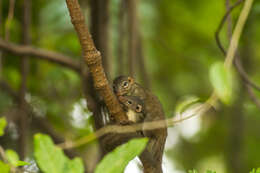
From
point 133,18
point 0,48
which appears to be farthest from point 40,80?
point 133,18

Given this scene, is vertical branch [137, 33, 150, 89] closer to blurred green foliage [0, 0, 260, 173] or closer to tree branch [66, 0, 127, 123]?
blurred green foliage [0, 0, 260, 173]

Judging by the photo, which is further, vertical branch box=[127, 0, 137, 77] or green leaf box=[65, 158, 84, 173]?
vertical branch box=[127, 0, 137, 77]

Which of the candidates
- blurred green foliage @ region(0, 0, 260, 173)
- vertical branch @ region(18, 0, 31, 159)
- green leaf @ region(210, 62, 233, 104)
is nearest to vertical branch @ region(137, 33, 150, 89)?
blurred green foliage @ region(0, 0, 260, 173)

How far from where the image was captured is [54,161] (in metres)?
1.05

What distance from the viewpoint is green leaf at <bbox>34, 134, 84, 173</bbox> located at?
104cm

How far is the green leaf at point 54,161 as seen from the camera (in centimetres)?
104

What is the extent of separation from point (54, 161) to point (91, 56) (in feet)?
1.79

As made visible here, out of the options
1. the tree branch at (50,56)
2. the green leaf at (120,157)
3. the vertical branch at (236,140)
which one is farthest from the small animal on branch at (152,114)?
the vertical branch at (236,140)

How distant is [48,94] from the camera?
3744mm

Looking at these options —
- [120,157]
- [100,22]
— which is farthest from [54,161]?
[100,22]

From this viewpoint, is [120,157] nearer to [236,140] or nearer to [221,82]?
[221,82]

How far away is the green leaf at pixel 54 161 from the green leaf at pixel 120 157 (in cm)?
5

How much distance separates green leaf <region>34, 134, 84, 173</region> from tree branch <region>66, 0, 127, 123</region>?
1.66 feet

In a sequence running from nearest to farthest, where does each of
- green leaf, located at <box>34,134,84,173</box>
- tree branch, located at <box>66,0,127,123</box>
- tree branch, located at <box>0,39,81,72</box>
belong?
green leaf, located at <box>34,134,84,173</box> → tree branch, located at <box>66,0,127,123</box> → tree branch, located at <box>0,39,81,72</box>
